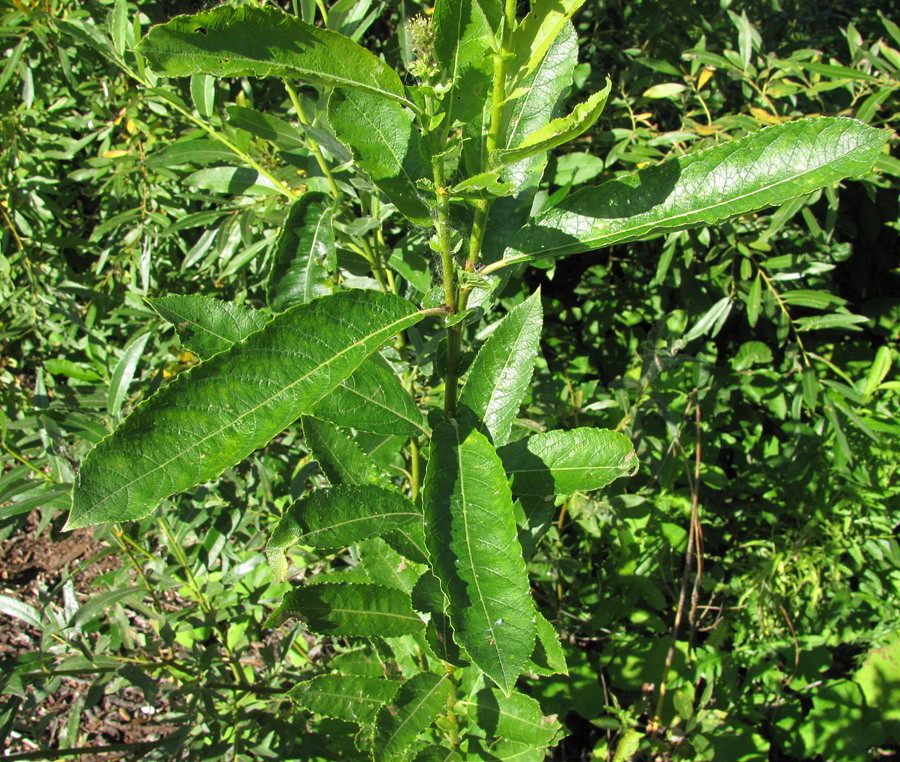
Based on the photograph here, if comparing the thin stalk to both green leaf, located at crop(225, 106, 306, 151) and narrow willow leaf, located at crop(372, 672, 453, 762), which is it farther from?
narrow willow leaf, located at crop(372, 672, 453, 762)

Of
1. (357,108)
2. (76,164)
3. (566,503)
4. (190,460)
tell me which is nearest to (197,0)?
(76,164)

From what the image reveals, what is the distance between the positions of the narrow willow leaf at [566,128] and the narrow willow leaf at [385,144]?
20 cm

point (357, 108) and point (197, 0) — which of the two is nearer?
point (357, 108)

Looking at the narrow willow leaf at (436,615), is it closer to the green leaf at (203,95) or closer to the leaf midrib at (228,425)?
the leaf midrib at (228,425)

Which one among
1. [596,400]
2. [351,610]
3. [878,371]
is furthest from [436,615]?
[878,371]

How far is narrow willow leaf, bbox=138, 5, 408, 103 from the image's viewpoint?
27.8 inches

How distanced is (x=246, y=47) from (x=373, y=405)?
0.54 m

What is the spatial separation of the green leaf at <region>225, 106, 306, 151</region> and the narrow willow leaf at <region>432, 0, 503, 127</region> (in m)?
0.77

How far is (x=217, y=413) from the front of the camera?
733mm

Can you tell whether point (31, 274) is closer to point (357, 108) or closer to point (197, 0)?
point (197, 0)

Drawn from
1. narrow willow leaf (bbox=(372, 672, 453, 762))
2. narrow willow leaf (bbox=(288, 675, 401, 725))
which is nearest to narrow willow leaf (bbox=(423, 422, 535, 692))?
narrow willow leaf (bbox=(372, 672, 453, 762))

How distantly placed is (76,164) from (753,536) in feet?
10.4

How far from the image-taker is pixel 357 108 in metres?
0.95

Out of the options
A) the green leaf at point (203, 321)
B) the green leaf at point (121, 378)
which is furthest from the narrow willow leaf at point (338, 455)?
the green leaf at point (121, 378)
